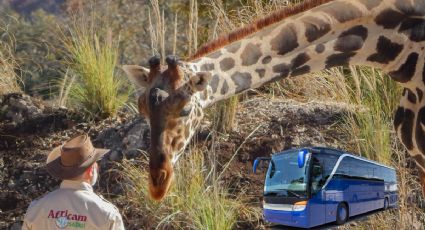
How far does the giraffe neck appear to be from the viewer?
434 centimetres

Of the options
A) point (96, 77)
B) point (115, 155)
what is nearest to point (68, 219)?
point (115, 155)

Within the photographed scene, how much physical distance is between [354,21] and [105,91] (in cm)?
355

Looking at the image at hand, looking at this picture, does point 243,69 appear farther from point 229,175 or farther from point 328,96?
point 328,96

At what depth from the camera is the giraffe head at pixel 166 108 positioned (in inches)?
151

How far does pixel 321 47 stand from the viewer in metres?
4.56

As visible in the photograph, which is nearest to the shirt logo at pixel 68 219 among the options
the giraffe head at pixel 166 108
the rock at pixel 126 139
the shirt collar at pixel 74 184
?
the shirt collar at pixel 74 184

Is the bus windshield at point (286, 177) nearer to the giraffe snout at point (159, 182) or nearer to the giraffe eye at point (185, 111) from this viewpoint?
the giraffe eye at point (185, 111)

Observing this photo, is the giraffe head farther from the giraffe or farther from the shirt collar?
the shirt collar

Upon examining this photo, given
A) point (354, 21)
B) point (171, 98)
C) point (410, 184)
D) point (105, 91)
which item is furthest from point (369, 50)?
point (105, 91)

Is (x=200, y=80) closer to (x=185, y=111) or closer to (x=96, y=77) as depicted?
(x=185, y=111)

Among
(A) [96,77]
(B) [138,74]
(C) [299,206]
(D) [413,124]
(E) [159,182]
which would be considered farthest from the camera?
(A) [96,77]

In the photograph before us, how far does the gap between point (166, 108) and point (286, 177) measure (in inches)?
39.6

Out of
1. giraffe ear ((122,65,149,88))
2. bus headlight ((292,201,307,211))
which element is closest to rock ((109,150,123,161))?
bus headlight ((292,201,307,211))

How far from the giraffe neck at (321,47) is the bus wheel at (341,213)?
78 cm
